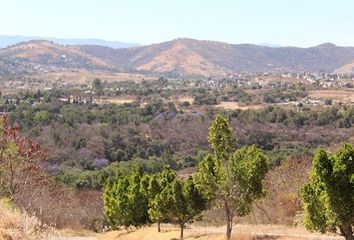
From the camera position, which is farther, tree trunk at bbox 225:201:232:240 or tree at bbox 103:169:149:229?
tree at bbox 103:169:149:229

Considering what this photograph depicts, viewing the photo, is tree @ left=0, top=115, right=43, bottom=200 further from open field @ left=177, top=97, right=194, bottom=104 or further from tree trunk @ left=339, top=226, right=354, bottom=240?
open field @ left=177, top=97, right=194, bottom=104

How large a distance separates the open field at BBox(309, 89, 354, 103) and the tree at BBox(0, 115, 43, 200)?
95772 millimetres

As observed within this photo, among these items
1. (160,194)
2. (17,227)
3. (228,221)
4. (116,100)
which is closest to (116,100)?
(116,100)

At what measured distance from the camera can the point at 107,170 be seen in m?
58.8

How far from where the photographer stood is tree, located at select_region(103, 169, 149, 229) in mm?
32250

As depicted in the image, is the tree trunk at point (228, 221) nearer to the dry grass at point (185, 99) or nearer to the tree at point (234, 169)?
the tree at point (234, 169)

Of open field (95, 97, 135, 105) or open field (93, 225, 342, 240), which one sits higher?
open field (93, 225, 342, 240)

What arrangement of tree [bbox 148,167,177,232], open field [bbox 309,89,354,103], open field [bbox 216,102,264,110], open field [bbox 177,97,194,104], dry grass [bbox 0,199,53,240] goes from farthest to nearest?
open field [bbox 177,97,194,104] → open field [bbox 309,89,354,103] → open field [bbox 216,102,264,110] → tree [bbox 148,167,177,232] → dry grass [bbox 0,199,53,240]

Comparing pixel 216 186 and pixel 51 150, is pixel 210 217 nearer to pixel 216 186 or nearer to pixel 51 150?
pixel 216 186

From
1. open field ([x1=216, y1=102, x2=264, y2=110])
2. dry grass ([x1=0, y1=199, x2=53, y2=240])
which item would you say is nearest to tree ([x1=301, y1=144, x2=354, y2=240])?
dry grass ([x1=0, y1=199, x2=53, y2=240])

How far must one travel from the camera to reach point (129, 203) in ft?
107

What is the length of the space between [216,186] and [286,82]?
481 feet

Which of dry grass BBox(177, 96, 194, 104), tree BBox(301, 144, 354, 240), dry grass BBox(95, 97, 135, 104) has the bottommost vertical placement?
dry grass BBox(95, 97, 135, 104)

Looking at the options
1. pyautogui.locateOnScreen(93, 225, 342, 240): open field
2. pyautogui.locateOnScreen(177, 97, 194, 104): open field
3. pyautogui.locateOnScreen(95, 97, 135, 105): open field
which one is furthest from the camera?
pyautogui.locateOnScreen(177, 97, 194, 104): open field
